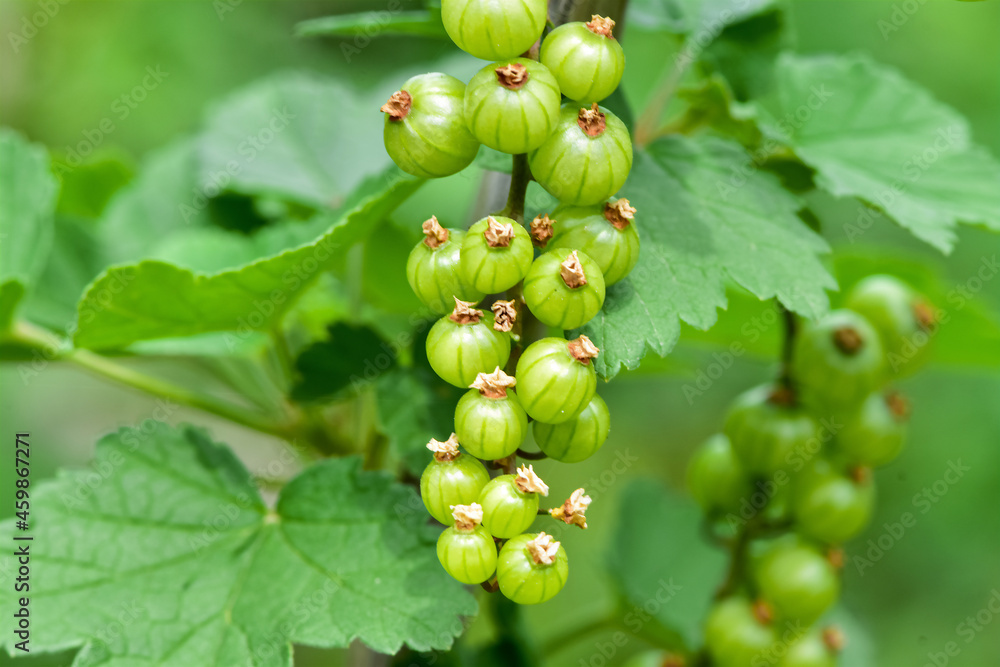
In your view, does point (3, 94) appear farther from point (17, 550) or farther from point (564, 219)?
point (564, 219)

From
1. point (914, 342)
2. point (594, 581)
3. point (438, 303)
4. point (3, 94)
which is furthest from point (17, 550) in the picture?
point (3, 94)

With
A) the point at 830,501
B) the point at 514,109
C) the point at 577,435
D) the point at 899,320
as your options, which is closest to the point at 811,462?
the point at 830,501

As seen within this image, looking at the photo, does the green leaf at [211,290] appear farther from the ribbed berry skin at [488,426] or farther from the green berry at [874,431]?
the green berry at [874,431]

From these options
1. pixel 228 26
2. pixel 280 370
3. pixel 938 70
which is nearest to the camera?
pixel 280 370

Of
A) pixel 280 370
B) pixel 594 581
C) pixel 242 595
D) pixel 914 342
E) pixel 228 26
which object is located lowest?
pixel 594 581

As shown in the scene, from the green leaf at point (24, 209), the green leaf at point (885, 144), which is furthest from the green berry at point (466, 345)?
the green leaf at point (24, 209)

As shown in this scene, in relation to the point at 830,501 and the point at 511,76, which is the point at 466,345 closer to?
the point at 511,76

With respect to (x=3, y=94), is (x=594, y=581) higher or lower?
lower

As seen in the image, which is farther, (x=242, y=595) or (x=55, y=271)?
(x=55, y=271)
